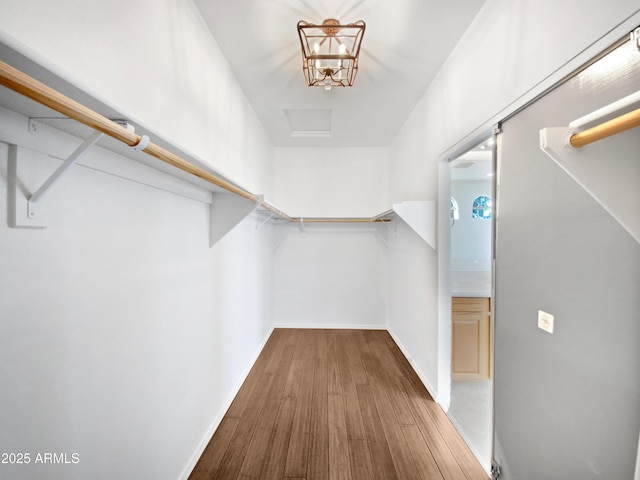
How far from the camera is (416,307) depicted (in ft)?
8.99

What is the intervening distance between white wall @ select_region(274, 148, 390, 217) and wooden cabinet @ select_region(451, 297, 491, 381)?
1.87m

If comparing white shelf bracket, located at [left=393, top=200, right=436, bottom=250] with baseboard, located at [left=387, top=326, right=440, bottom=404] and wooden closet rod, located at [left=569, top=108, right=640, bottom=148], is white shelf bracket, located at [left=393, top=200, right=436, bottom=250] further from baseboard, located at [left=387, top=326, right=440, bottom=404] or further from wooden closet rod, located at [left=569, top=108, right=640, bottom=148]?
wooden closet rod, located at [left=569, top=108, right=640, bottom=148]

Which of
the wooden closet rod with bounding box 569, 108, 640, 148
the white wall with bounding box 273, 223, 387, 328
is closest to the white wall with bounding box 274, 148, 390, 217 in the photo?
the white wall with bounding box 273, 223, 387, 328

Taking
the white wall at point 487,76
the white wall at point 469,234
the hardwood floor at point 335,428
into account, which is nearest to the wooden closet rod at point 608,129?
the white wall at point 487,76

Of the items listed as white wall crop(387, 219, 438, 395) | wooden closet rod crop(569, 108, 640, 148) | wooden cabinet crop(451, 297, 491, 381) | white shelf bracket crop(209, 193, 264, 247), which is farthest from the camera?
wooden cabinet crop(451, 297, 491, 381)

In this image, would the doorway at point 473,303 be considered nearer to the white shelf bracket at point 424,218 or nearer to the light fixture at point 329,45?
the white shelf bracket at point 424,218

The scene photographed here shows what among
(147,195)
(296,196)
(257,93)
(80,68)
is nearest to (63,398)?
(147,195)

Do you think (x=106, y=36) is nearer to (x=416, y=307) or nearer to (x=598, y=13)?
(x=598, y=13)

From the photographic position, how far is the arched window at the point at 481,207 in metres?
3.56

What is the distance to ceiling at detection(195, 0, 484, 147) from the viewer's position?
156 cm

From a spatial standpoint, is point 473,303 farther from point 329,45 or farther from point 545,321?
point 329,45

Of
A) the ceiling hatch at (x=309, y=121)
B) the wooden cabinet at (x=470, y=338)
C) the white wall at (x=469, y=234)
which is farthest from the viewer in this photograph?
the white wall at (x=469, y=234)

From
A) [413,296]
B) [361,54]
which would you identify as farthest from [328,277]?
[361,54]

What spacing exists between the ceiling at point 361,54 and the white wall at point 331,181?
36.1 inches
